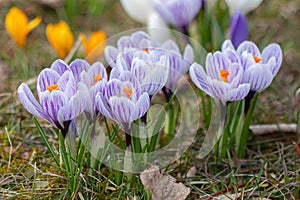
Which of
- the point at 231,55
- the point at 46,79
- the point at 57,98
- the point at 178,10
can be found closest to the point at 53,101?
the point at 57,98

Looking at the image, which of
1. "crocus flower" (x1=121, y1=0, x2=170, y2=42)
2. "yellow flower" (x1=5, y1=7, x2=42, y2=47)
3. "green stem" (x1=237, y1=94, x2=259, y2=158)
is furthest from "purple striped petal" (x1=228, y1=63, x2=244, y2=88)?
"yellow flower" (x1=5, y1=7, x2=42, y2=47)

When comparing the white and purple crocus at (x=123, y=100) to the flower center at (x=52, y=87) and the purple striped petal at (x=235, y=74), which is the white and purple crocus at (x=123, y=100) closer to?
the flower center at (x=52, y=87)

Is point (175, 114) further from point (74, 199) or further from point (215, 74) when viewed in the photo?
point (74, 199)

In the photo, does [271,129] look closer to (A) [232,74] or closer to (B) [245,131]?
(B) [245,131]

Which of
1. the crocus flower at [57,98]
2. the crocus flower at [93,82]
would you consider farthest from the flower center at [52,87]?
the crocus flower at [93,82]

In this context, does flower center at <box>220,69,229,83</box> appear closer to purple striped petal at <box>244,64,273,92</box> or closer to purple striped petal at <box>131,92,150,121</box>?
purple striped petal at <box>244,64,273,92</box>

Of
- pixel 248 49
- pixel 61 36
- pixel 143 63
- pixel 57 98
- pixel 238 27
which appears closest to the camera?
pixel 57 98
